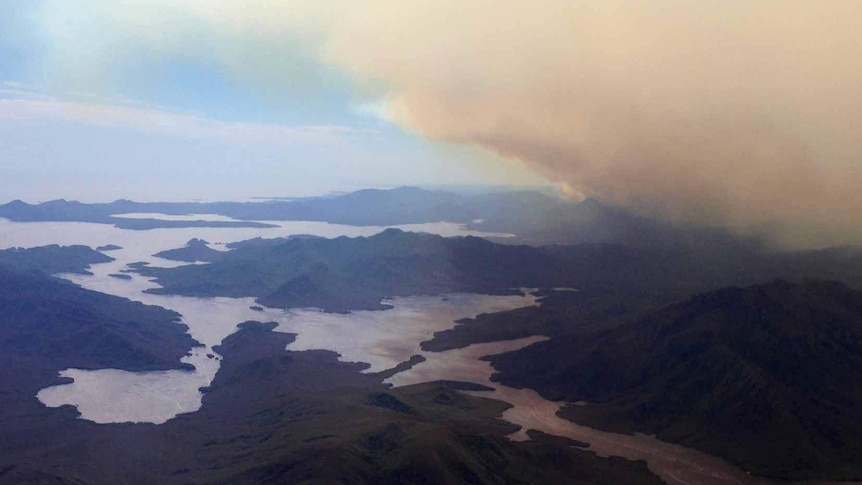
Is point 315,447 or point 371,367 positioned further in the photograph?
point 371,367

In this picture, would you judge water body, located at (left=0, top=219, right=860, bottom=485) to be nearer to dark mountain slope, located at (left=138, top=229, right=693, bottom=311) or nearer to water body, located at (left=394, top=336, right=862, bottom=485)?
water body, located at (left=394, top=336, right=862, bottom=485)

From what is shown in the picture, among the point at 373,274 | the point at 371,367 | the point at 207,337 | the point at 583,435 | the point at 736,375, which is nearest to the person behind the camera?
the point at 583,435

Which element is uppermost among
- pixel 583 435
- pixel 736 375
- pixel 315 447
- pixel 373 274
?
pixel 373 274

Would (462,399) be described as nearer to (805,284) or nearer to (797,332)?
(797,332)

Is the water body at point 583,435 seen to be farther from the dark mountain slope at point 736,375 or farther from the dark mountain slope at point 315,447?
the dark mountain slope at point 315,447

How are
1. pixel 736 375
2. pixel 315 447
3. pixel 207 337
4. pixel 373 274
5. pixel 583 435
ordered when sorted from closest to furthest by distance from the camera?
pixel 315 447, pixel 583 435, pixel 736 375, pixel 207 337, pixel 373 274

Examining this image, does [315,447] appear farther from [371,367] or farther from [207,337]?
[207,337]

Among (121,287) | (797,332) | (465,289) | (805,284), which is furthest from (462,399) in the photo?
(121,287)

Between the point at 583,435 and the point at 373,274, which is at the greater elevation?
the point at 373,274

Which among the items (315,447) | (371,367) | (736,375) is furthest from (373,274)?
(315,447)

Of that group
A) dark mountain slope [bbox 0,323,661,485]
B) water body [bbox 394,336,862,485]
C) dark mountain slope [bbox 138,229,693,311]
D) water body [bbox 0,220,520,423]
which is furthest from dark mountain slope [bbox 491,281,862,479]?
dark mountain slope [bbox 138,229,693,311]
